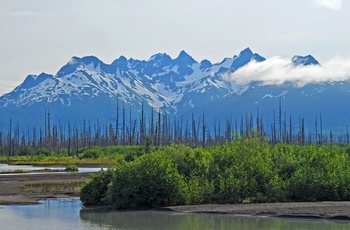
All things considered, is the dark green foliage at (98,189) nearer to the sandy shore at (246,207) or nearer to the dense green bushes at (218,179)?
the dense green bushes at (218,179)

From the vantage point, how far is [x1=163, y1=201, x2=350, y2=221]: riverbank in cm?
3800

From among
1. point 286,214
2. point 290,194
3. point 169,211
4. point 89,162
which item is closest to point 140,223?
point 169,211

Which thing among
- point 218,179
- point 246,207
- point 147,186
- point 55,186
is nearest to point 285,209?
point 246,207

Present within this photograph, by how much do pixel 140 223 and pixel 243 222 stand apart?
5.46m

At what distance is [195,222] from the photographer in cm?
3691

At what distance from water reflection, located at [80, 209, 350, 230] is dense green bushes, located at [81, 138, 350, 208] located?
2.55m

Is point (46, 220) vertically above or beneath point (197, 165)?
beneath

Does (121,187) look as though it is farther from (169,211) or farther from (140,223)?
(140,223)

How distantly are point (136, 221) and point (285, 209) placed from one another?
8.73 metres

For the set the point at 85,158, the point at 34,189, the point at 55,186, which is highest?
the point at 85,158

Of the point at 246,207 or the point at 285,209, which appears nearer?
the point at 285,209

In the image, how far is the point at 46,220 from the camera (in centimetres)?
3869

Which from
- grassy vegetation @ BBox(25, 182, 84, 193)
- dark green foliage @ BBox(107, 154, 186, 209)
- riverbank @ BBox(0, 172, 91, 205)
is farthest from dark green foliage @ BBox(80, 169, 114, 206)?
grassy vegetation @ BBox(25, 182, 84, 193)

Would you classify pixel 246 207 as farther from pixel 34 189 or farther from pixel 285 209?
pixel 34 189
